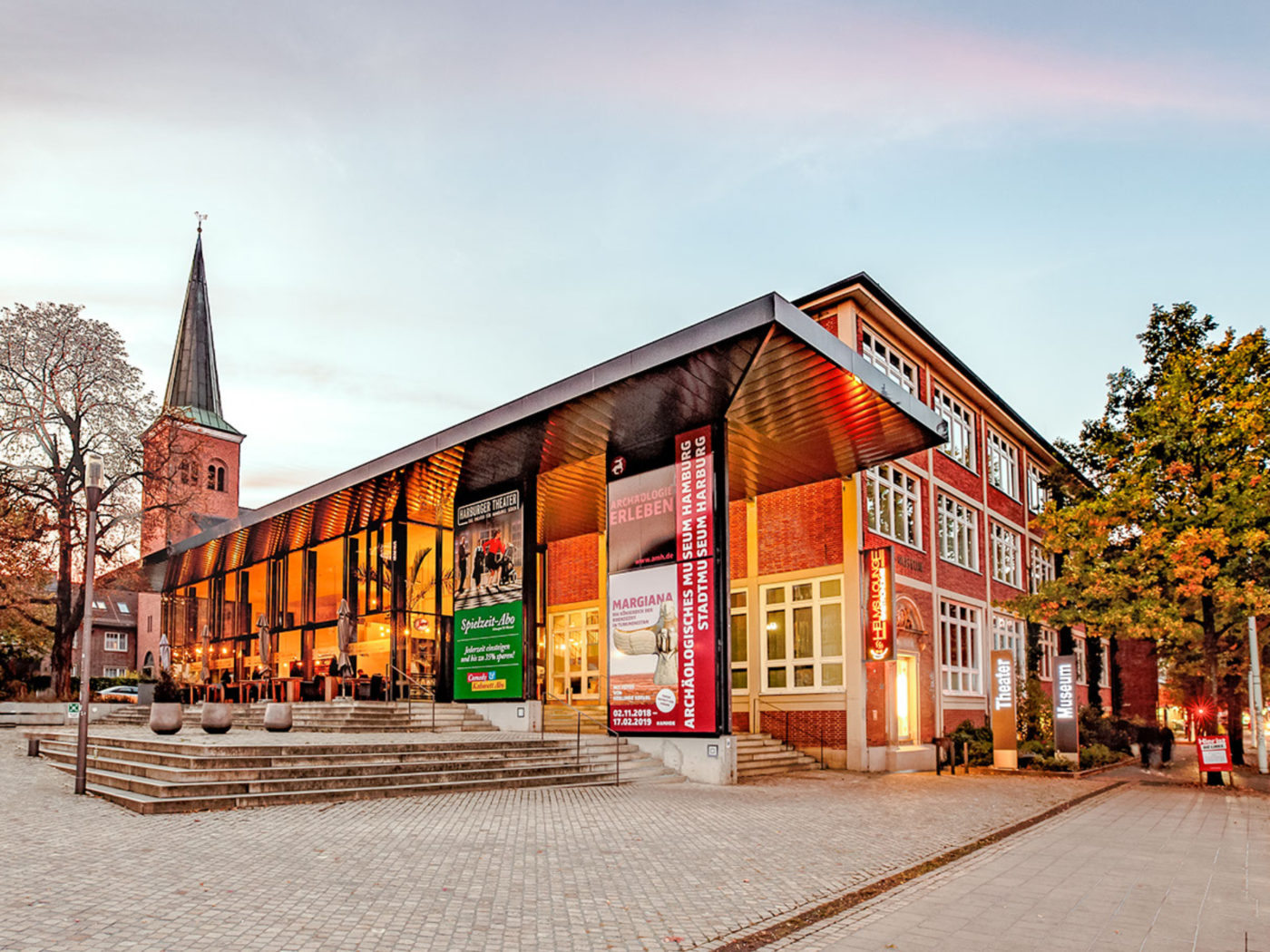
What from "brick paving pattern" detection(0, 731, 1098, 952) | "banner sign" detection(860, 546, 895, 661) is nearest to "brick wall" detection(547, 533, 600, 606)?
"banner sign" detection(860, 546, 895, 661)

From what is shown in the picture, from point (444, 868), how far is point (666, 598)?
9.53m

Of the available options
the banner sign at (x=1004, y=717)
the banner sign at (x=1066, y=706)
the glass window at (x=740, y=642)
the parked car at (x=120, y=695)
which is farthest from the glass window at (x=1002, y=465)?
the parked car at (x=120, y=695)

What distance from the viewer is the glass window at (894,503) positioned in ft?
74.0

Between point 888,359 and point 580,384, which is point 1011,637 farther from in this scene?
point 580,384

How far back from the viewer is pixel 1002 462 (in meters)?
32.6

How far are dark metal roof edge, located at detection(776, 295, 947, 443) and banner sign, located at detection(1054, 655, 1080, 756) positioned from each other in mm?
7743

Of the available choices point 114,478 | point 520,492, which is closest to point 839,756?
point 520,492

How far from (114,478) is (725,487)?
75.8ft

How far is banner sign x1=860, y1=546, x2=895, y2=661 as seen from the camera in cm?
2012

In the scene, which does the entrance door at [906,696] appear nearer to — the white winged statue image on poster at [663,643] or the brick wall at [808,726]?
the brick wall at [808,726]

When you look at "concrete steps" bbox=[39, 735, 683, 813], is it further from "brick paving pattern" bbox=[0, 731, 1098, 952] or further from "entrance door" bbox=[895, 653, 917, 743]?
"entrance door" bbox=[895, 653, 917, 743]

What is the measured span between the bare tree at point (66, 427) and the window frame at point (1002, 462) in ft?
88.8

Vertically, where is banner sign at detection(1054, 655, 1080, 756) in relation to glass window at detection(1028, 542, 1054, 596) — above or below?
below

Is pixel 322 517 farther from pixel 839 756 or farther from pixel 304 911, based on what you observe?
pixel 304 911
